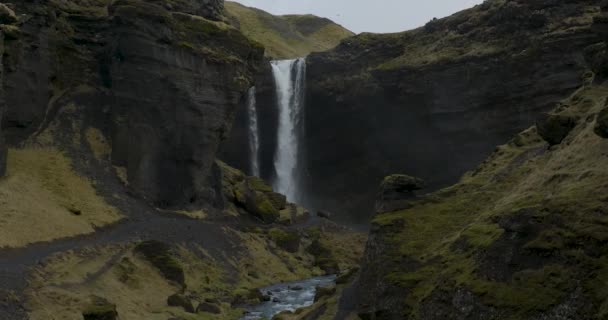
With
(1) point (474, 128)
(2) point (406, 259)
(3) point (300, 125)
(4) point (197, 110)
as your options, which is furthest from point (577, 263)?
(3) point (300, 125)

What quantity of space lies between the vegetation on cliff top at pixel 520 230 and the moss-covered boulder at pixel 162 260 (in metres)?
24.6

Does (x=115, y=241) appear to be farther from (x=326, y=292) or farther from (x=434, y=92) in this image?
(x=434, y=92)

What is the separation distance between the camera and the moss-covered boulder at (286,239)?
8906 centimetres

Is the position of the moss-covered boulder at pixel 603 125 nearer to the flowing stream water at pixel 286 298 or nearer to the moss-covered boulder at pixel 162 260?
the flowing stream water at pixel 286 298

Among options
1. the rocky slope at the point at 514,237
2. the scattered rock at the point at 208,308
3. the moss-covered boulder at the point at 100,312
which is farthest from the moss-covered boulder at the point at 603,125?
the scattered rock at the point at 208,308

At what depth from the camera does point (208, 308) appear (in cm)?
5734

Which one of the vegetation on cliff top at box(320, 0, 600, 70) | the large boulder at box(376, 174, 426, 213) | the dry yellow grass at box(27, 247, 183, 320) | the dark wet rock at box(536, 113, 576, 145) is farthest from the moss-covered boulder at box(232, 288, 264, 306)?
the vegetation on cliff top at box(320, 0, 600, 70)

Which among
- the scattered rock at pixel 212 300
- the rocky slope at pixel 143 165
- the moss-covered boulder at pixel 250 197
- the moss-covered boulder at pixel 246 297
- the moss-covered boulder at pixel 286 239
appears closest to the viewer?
the scattered rock at pixel 212 300

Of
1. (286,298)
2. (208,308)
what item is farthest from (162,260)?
(286,298)

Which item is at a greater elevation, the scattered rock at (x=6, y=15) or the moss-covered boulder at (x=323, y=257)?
the scattered rock at (x=6, y=15)

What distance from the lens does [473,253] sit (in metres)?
35.9

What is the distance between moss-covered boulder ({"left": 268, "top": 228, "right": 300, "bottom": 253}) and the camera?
8906 cm

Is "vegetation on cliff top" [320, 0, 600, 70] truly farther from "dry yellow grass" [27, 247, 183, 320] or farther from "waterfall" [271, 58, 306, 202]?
"dry yellow grass" [27, 247, 183, 320]

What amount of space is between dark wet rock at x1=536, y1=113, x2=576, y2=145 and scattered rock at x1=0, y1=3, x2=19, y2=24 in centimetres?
5681
